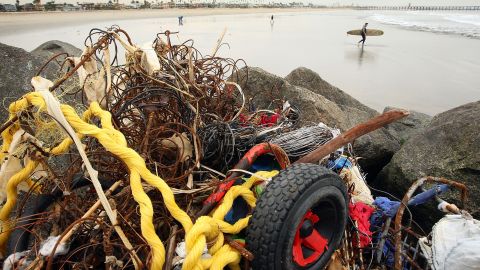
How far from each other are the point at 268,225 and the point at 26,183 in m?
1.70

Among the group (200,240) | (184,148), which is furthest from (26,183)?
(200,240)

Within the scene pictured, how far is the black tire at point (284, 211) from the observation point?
1788mm

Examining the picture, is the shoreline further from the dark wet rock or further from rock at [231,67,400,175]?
rock at [231,67,400,175]

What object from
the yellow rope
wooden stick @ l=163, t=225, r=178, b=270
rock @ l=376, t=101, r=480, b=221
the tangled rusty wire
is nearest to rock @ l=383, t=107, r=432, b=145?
rock @ l=376, t=101, r=480, b=221

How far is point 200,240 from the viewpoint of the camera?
5.62 ft

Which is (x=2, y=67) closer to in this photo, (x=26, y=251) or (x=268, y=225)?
(x=26, y=251)

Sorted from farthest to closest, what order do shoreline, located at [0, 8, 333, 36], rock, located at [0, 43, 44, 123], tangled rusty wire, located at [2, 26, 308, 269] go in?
shoreline, located at [0, 8, 333, 36] → rock, located at [0, 43, 44, 123] → tangled rusty wire, located at [2, 26, 308, 269]

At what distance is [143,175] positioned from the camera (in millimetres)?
1765

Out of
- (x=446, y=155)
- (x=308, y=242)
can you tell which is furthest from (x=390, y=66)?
(x=308, y=242)

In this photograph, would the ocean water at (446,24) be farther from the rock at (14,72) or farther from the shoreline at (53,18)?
the shoreline at (53,18)

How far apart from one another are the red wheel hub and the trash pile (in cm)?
33

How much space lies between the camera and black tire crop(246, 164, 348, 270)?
5.87ft

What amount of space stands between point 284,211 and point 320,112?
252 centimetres

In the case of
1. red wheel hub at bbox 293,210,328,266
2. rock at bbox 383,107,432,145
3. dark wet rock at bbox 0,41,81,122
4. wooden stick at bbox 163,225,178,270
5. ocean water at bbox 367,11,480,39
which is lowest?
rock at bbox 383,107,432,145
